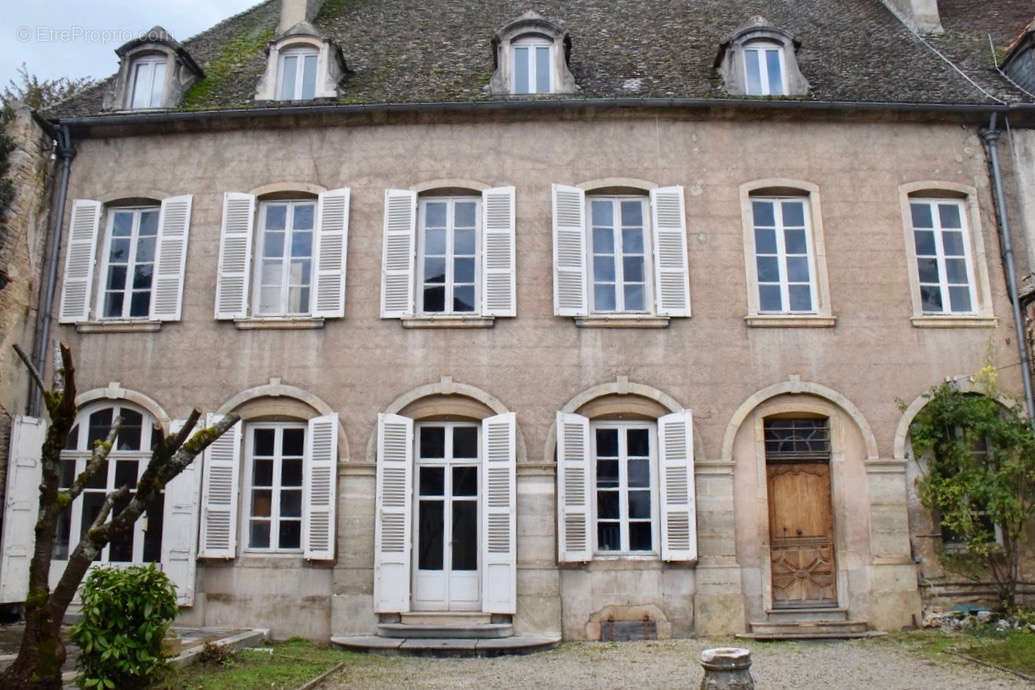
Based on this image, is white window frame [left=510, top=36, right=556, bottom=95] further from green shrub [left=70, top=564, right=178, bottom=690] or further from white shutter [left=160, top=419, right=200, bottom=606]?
green shrub [left=70, top=564, right=178, bottom=690]

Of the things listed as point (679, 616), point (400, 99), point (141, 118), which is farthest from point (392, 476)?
point (141, 118)

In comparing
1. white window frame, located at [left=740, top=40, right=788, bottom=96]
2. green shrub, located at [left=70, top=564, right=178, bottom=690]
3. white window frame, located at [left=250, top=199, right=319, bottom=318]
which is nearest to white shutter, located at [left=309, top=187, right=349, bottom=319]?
white window frame, located at [left=250, top=199, right=319, bottom=318]

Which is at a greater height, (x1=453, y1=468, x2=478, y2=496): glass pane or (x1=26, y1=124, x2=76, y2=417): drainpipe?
(x1=26, y1=124, x2=76, y2=417): drainpipe

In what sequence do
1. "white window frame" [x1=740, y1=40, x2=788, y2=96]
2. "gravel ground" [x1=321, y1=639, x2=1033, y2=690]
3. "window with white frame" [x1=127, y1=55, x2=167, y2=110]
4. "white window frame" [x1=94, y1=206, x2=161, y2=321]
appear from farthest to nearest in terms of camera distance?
"window with white frame" [x1=127, y1=55, x2=167, y2=110] → "white window frame" [x1=740, y1=40, x2=788, y2=96] → "white window frame" [x1=94, y1=206, x2=161, y2=321] → "gravel ground" [x1=321, y1=639, x2=1033, y2=690]

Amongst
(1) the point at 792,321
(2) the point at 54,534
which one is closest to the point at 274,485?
(2) the point at 54,534

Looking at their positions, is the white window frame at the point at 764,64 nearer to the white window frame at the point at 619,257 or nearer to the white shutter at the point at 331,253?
the white window frame at the point at 619,257

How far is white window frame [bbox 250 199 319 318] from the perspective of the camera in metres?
11.1

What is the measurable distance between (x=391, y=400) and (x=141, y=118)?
16.9ft

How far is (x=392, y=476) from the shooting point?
10.3 meters

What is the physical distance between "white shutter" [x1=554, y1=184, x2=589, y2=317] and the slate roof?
59.2 inches

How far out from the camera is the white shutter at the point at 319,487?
33.4 ft

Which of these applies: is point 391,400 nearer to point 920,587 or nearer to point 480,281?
point 480,281

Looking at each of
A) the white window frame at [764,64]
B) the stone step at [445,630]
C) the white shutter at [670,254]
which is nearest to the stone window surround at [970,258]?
the white window frame at [764,64]

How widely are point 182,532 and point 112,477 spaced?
4.27 ft
